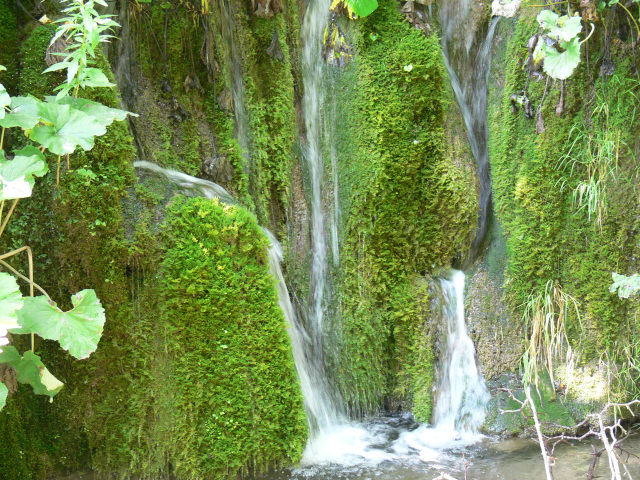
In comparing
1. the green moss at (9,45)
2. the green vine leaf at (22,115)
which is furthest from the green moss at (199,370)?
the green moss at (9,45)

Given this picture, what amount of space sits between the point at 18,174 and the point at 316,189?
9.36 ft

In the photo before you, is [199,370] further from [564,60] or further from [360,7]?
[360,7]

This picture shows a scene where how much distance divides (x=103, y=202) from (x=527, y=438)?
10.9ft

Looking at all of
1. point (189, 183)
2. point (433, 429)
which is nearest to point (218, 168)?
point (189, 183)

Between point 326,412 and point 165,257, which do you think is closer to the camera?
point 165,257

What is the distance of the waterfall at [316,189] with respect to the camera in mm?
4340

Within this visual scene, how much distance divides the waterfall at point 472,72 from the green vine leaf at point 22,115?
352 centimetres

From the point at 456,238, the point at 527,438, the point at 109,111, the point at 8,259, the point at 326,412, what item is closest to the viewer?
the point at 109,111

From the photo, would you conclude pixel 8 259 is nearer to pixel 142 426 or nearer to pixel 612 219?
pixel 142 426

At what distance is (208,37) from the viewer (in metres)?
4.12

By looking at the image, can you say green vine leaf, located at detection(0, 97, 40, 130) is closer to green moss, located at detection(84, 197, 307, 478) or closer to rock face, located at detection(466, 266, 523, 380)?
green moss, located at detection(84, 197, 307, 478)

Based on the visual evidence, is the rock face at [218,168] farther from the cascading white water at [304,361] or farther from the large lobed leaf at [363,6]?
the large lobed leaf at [363,6]

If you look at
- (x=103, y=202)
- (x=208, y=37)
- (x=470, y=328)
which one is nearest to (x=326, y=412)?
(x=470, y=328)

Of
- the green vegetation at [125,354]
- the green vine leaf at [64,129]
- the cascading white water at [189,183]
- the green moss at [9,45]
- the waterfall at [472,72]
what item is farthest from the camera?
the waterfall at [472,72]
